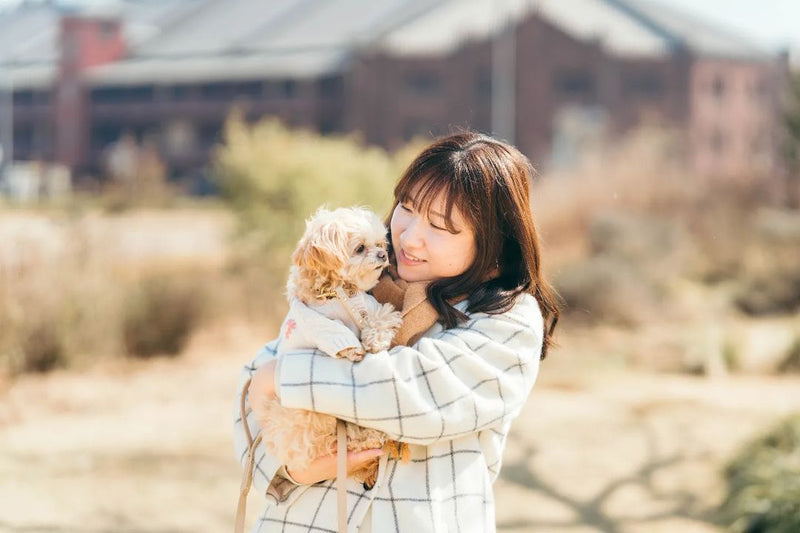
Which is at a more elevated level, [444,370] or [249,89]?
[249,89]

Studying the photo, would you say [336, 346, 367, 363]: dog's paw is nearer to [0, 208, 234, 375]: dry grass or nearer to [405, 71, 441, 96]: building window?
[0, 208, 234, 375]: dry grass

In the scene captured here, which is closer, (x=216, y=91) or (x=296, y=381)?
(x=296, y=381)

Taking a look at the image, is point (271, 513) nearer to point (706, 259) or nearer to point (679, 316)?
point (679, 316)

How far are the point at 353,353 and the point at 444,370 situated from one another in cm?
19

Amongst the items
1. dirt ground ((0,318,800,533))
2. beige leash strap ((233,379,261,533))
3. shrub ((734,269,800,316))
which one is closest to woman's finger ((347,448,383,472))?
beige leash strap ((233,379,261,533))

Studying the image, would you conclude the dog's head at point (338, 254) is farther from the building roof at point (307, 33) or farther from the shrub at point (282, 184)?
the building roof at point (307, 33)

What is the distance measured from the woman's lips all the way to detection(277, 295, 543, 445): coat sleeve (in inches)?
6.9

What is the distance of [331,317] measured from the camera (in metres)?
2.28

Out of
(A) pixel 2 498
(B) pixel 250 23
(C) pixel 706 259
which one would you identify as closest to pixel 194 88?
(B) pixel 250 23

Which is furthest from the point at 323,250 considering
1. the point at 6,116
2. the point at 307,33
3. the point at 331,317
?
the point at 6,116

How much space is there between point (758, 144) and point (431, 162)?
3556cm

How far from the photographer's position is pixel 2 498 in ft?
21.9

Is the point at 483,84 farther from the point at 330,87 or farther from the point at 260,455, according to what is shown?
the point at 260,455

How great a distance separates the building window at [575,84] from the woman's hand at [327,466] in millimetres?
34620
